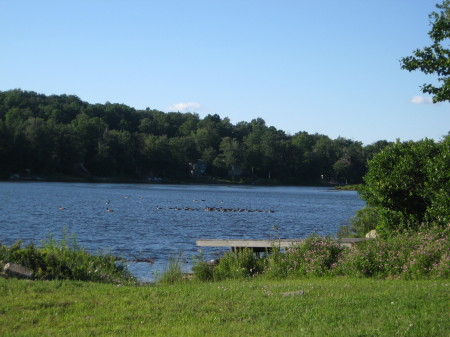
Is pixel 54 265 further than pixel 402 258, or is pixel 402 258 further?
pixel 402 258

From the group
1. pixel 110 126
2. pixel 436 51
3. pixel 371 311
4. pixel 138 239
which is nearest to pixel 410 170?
pixel 436 51

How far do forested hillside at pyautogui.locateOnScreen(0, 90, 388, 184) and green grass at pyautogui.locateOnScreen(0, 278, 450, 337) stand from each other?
10501cm

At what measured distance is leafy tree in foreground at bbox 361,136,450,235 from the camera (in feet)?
57.1

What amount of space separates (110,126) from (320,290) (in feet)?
532

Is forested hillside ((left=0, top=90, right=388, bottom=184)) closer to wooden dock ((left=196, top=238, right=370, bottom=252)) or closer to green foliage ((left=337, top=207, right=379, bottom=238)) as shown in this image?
green foliage ((left=337, top=207, right=379, bottom=238))

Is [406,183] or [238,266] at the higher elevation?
[406,183]

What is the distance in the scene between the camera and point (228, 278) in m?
15.9

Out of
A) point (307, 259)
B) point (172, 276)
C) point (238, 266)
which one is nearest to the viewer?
point (307, 259)

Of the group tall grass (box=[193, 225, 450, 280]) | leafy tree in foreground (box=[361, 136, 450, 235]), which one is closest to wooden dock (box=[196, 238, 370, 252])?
tall grass (box=[193, 225, 450, 280])

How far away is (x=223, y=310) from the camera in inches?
389

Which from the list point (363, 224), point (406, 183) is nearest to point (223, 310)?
point (406, 183)

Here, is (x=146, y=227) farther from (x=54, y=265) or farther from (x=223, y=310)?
(x=223, y=310)

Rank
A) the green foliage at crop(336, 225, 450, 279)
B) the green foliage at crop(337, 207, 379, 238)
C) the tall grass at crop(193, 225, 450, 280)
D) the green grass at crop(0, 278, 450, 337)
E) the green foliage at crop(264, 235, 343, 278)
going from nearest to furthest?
the green grass at crop(0, 278, 450, 337) < the green foliage at crop(336, 225, 450, 279) < the tall grass at crop(193, 225, 450, 280) < the green foliage at crop(264, 235, 343, 278) < the green foliage at crop(337, 207, 379, 238)

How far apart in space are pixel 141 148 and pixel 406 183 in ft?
430
